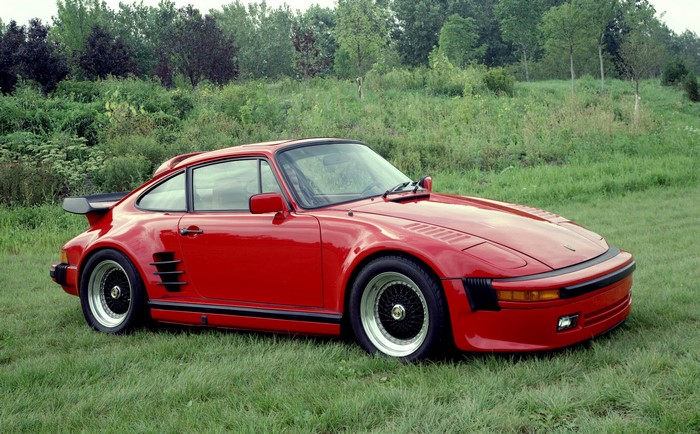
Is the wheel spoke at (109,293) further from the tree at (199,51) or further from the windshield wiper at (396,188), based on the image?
the tree at (199,51)

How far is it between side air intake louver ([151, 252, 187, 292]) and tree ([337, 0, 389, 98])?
2504 cm

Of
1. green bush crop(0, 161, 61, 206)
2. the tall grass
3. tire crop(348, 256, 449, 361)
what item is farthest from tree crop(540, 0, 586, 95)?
tire crop(348, 256, 449, 361)

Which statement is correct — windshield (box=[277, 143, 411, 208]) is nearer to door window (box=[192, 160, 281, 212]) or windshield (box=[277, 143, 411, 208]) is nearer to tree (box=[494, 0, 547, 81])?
door window (box=[192, 160, 281, 212])

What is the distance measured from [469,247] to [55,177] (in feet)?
37.6

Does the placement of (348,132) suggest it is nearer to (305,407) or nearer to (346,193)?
(346,193)

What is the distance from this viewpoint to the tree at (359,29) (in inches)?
1204

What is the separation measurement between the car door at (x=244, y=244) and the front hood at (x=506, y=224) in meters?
0.50

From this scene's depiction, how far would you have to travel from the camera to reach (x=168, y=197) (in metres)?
6.06

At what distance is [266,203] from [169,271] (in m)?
1.16

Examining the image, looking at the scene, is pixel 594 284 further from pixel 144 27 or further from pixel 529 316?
pixel 144 27

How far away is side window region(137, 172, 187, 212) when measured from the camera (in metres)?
5.96

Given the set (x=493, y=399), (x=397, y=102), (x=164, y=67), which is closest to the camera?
(x=493, y=399)

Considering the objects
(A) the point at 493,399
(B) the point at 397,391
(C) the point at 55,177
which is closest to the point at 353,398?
(B) the point at 397,391

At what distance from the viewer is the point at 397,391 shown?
3896 mm
